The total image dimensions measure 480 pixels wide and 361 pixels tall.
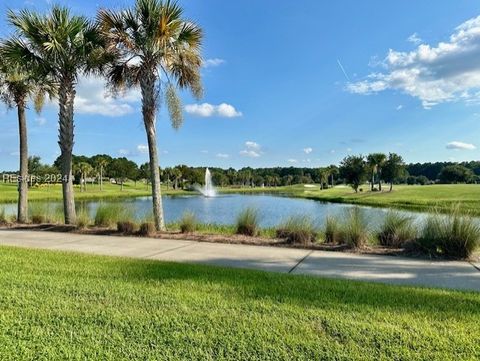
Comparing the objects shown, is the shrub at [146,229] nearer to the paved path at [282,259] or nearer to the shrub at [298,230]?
the paved path at [282,259]

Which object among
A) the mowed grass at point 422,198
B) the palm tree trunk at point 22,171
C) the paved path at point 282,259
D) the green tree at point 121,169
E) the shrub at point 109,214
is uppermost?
the green tree at point 121,169

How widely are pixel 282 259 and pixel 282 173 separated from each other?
155 meters

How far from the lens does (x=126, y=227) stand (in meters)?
11.3

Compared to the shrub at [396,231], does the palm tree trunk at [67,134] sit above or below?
above

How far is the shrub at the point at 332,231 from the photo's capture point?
9.70 meters

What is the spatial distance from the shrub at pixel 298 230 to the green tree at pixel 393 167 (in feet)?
211

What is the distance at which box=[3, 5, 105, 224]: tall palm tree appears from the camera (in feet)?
40.1

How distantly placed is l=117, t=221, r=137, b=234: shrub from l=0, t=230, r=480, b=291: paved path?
2.53ft

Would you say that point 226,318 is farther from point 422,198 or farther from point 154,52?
point 422,198

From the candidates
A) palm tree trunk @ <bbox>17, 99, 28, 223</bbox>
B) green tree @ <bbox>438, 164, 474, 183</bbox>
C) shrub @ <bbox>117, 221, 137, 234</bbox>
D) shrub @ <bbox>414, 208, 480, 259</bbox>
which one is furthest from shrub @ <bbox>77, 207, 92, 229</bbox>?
green tree @ <bbox>438, 164, 474, 183</bbox>

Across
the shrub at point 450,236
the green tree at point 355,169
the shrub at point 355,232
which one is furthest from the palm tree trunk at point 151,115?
the green tree at point 355,169

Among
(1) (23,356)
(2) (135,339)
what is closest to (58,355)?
(1) (23,356)

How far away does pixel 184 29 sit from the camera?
450 inches

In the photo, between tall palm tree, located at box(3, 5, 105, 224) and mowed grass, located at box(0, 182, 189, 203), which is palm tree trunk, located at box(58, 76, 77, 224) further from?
mowed grass, located at box(0, 182, 189, 203)
